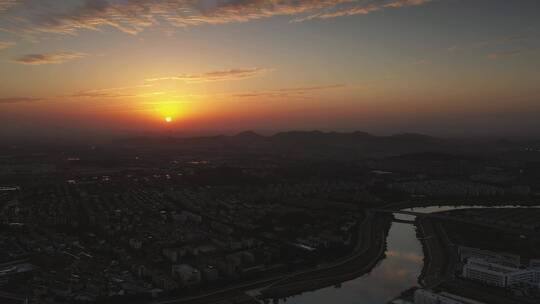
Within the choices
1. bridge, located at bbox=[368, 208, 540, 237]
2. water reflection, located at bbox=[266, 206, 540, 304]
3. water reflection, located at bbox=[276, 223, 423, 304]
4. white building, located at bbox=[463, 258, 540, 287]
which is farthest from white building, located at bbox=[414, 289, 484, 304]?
bridge, located at bbox=[368, 208, 540, 237]

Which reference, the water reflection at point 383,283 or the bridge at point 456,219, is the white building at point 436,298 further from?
the bridge at point 456,219

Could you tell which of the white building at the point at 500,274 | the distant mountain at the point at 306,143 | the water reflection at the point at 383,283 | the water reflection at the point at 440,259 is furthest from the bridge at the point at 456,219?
the distant mountain at the point at 306,143

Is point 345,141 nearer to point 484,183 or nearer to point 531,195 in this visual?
point 484,183

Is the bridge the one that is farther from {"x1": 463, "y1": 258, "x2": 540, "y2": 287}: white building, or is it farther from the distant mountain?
the distant mountain

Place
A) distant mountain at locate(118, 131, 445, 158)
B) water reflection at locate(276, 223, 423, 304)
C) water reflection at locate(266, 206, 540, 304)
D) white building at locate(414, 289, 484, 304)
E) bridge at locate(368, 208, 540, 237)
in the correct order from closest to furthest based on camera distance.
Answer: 1. white building at locate(414, 289, 484, 304)
2. water reflection at locate(266, 206, 540, 304)
3. water reflection at locate(276, 223, 423, 304)
4. bridge at locate(368, 208, 540, 237)
5. distant mountain at locate(118, 131, 445, 158)

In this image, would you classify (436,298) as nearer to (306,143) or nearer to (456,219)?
(456,219)

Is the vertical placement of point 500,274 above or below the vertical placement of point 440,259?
above

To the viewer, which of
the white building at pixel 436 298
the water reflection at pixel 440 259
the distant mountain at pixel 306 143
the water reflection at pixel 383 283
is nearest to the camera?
the white building at pixel 436 298

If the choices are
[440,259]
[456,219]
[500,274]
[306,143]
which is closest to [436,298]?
[500,274]

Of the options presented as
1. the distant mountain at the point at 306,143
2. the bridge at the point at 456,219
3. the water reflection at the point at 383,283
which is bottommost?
the water reflection at the point at 383,283
